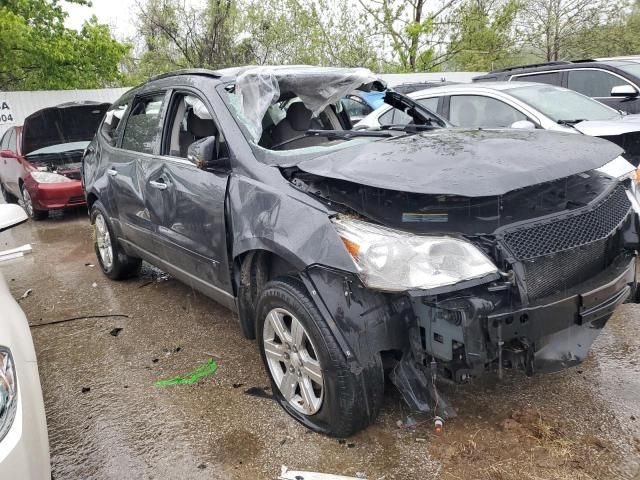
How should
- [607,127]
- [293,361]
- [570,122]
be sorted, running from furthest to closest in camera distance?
[570,122] < [607,127] < [293,361]

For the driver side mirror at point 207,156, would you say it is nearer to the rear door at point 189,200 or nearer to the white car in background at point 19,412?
the rear door at point 189,200

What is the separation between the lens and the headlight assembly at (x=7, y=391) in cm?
176

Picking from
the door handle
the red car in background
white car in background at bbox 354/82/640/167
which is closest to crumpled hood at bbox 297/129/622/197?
the door handle

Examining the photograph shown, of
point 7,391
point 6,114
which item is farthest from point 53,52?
point 7,391

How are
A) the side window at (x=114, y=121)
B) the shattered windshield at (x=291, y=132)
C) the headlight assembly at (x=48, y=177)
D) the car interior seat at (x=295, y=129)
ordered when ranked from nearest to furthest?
1. the shattered windshield at (x=291, y=132)
2. the car interior seat at (x=295, y=129)
3. the side window at (x=114, y=121)
4. the headlight assembly at (x=48, y=177)

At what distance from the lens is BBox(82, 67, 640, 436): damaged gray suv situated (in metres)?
2.15

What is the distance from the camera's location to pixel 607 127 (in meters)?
5.21

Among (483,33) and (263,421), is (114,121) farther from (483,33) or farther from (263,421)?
(483,33)

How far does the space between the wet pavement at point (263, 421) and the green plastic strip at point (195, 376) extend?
0.05 metres

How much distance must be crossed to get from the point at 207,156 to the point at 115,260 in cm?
257

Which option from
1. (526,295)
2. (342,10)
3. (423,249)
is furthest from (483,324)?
(342,10)

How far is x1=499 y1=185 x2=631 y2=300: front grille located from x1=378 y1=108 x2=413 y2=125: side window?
82.3 inches

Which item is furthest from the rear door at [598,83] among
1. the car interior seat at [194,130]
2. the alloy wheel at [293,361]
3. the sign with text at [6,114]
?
the sign with text at [6,114]

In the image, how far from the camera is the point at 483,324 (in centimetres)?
207
